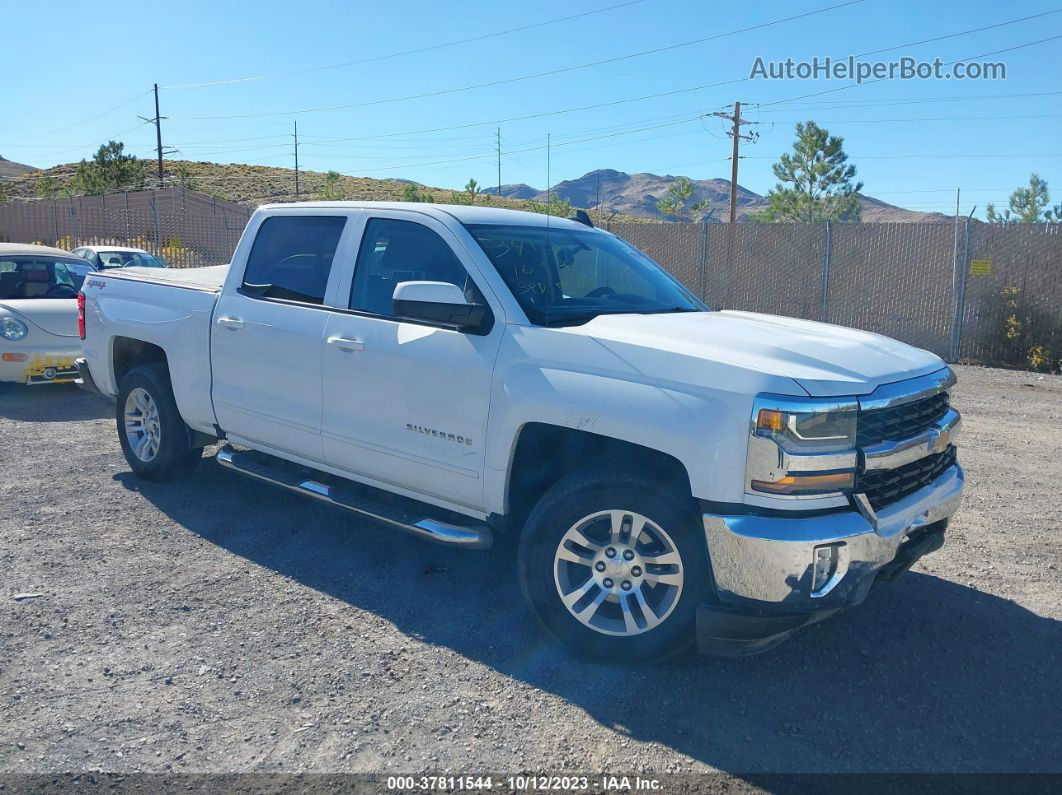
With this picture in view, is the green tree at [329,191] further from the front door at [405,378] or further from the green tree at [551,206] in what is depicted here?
the front door at [405,378]

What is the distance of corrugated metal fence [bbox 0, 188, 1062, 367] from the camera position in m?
14.2

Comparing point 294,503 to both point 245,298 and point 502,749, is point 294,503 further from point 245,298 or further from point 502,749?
point 502,749

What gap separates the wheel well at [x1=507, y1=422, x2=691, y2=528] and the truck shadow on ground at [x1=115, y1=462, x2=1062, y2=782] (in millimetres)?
678

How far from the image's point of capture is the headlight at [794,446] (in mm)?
3381

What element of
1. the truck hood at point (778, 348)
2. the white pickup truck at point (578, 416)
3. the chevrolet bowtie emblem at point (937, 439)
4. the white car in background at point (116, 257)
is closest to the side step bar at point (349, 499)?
the white pickup truck at point (578, 416)

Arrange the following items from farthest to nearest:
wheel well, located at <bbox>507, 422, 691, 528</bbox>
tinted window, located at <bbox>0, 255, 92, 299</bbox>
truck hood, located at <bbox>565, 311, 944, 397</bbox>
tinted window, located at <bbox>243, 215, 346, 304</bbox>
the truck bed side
Result: tinted window, located at <bbox>0, 255, 92, 299</bbox>, the truck bed side, tinted window, located at <bbox>243, 215, 346, 304</bbox>, wheel well, located at <bbox>507, 422, 691, 528</bbox>, truck hood, located at <bbox>565, 311, 944, 397</bbox>

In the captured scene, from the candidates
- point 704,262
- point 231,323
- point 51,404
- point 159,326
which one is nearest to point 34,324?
point 51,404

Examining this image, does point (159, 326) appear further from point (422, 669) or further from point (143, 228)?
point (143, 228)

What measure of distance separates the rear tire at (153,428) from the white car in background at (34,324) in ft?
11.9

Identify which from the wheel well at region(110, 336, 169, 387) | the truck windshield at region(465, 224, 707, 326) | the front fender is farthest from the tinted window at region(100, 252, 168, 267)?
the front fender

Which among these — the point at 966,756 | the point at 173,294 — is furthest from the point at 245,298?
the point at 966,756

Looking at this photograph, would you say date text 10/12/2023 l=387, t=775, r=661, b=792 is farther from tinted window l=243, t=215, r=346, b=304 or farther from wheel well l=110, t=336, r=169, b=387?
wheel well l=110, t=336, r=169, b=387

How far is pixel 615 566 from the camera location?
382 centimetres

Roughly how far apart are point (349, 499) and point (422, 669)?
1278 mm
